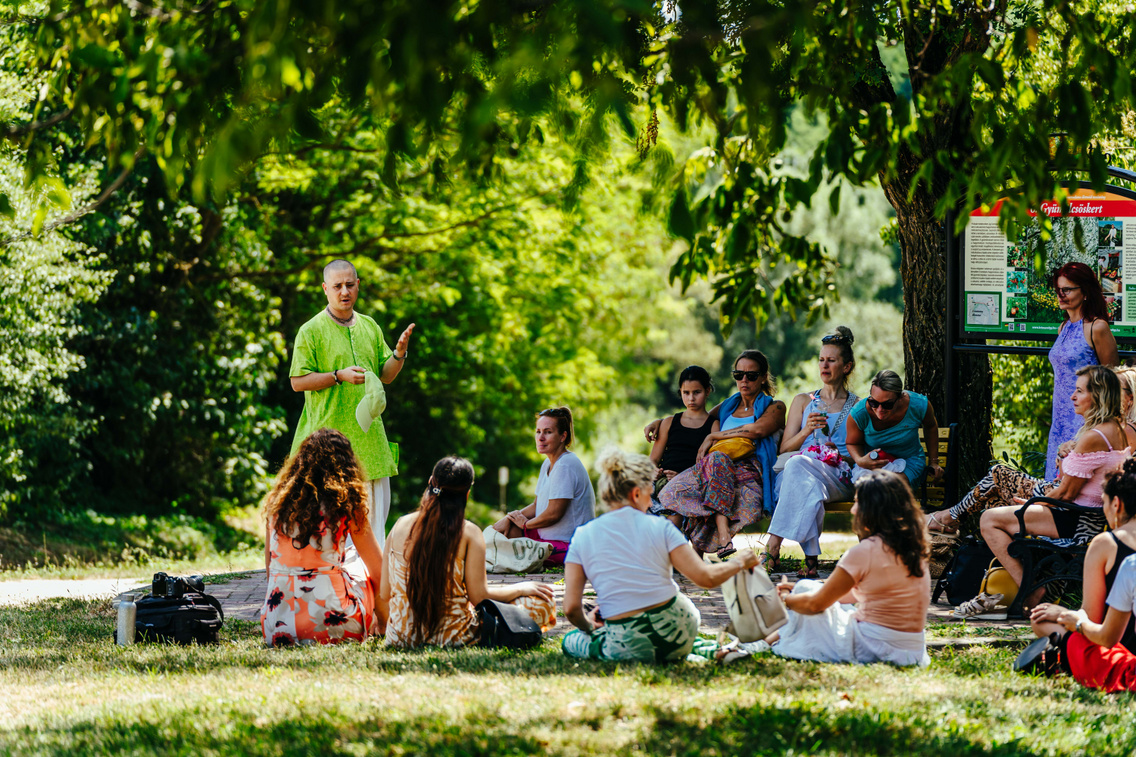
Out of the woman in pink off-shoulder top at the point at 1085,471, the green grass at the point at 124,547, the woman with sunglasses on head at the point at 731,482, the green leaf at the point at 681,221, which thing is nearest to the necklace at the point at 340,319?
the woman with sunglasses on head at the point at 731,482

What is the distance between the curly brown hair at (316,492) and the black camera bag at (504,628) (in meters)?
0.95

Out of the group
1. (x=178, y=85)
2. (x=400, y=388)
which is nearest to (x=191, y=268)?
(x=400, y=388)

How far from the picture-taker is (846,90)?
551cm

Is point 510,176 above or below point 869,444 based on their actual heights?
above

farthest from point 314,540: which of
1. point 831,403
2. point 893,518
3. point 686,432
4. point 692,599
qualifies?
point 831,403

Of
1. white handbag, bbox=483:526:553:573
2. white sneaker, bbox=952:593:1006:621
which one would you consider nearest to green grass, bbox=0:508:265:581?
white handbag, bbox=483:526:553:573

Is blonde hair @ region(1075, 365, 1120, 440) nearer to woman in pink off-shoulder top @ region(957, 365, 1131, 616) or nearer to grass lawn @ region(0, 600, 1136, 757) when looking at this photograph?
woman in pink off-shoulder top @ region(957, 365, 1131, 616)

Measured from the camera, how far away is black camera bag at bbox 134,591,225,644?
6.50 m

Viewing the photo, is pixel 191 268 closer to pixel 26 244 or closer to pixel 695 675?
pixel 26 244

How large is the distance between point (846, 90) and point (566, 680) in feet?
9.95

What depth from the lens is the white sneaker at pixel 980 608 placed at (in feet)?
23.2

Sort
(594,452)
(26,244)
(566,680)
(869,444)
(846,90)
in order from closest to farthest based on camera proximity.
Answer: (566,680) → (846,90) → (869,444) → (26,244) → (594,452)

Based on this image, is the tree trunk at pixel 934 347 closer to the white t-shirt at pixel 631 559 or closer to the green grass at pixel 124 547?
the white t-shirt at pixel 631 559

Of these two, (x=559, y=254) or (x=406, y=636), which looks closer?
(x=406, y=636)
